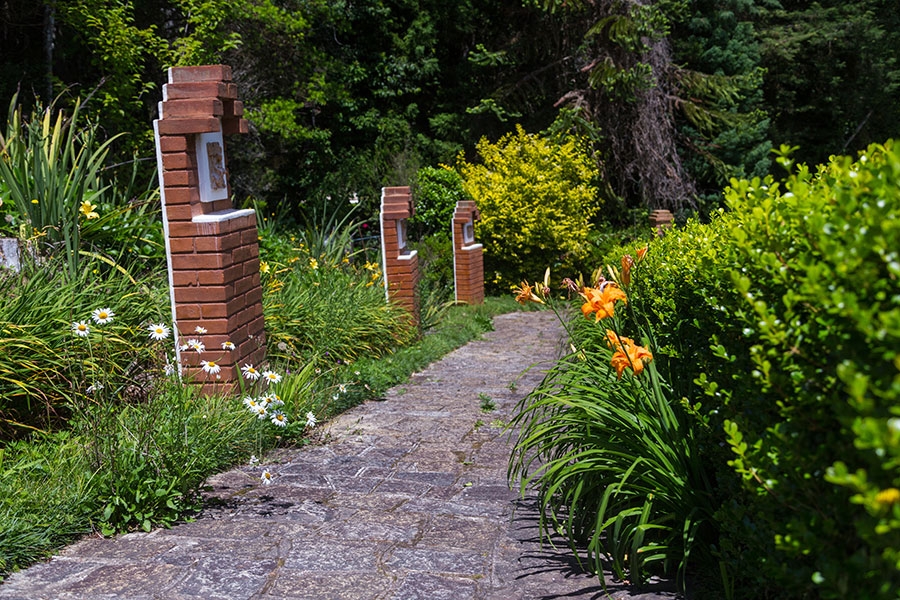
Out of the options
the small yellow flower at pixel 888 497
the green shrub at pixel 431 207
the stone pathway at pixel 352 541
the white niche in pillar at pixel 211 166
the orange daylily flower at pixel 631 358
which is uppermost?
the white niche in pillar at pixel 211 166

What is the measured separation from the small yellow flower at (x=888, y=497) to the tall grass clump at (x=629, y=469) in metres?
1.47

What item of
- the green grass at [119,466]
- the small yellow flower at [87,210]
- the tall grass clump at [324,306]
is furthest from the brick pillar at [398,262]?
the green grass at [119,466]

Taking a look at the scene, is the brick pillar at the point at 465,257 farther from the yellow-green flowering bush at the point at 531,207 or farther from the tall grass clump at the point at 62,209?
the tall grass clump at the point at 62,209

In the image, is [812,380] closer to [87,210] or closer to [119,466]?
[119,466]

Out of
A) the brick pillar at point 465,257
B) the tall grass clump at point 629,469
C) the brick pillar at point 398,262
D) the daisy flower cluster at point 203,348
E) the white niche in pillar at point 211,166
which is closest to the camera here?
the tall grass clump at point 629,469

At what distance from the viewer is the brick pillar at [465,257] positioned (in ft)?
44.6

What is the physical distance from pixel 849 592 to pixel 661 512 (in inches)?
57.8

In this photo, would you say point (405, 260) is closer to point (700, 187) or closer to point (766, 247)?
point (766, 247)

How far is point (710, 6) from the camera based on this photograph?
1884 centimetres

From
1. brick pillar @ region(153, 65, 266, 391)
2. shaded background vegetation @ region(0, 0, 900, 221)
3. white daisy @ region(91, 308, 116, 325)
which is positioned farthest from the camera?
shaded background vegetation @ region(0, 0, 900, 221)

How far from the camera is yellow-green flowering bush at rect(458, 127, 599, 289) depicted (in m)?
15.8

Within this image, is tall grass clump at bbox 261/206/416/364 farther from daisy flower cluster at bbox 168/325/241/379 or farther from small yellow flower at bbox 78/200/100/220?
small yellow flower at bbox 78/200/100/220

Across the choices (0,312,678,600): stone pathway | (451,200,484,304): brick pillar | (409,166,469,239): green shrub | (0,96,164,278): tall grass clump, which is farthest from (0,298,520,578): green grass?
(409,166,469,239): green shrub

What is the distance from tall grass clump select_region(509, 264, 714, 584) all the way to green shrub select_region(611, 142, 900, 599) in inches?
11.2
